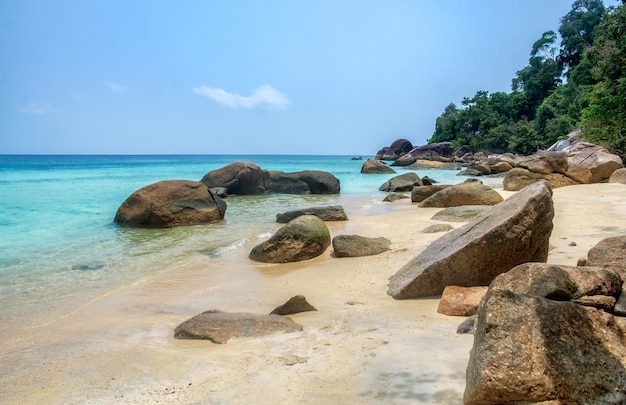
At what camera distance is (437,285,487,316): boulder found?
4422 millimetres

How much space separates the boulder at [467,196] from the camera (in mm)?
14344

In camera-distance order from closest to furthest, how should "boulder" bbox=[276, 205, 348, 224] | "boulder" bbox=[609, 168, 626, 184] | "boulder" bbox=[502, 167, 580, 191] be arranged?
"boulder" bbox=[276, 205, 348, 224] → "boulder" bbox=[609, 168, 626, 184] → "boulder" bbox=[502, 167, 580, 191]

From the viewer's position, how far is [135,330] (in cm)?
511

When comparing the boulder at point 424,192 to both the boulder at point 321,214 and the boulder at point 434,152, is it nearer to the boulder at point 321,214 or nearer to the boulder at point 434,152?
the boulder at point 321,214

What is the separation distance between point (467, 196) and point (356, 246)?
7463mm

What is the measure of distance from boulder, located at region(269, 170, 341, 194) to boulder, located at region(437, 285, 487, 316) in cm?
1977

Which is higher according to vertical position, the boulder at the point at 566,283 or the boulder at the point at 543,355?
the boulder at the point at 566,283

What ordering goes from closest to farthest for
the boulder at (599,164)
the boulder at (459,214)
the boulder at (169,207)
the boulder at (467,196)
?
1. the boulder at (459,214)
2. the boulder at (169,207)
3. the boulder at (467,196)
4. the boulder at (599,164)

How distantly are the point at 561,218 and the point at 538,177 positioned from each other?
9.70 meters

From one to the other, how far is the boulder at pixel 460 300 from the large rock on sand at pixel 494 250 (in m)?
0.31

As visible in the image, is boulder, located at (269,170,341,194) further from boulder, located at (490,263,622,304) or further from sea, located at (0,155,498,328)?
boulder, located at (490,263,622,304)

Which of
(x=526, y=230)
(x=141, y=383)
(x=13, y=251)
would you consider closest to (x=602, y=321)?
(x=526, y=230)

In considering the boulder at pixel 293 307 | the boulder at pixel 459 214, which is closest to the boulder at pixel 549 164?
the boulder at pixel 459 214

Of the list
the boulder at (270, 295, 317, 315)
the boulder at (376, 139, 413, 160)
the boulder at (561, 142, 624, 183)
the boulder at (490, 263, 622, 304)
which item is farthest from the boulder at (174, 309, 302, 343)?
the boulder at (376, 139, 413, 160)
